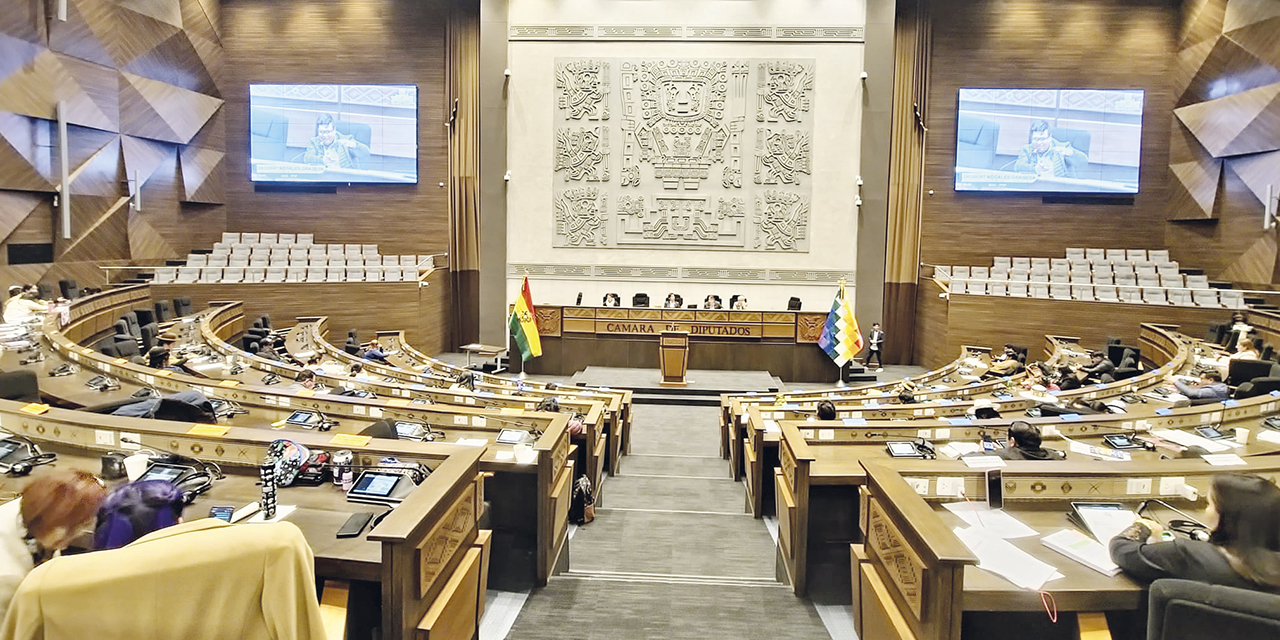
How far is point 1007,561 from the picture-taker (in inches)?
83.4

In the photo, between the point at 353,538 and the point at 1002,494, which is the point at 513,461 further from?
the point at 1002,494

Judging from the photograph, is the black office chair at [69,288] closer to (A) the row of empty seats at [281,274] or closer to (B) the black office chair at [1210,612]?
(A) the row of empty seats at [281,274]

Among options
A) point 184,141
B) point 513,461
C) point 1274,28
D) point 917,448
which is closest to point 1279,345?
point 1274,28

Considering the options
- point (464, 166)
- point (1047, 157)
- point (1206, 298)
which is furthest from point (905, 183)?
point (464, 166)

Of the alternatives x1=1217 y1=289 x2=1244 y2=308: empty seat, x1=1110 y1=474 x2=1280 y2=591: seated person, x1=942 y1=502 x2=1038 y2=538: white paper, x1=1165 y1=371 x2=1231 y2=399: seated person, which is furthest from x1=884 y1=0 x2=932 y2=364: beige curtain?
x1=1110 y1=474 x2=1280 y2=591: seated person

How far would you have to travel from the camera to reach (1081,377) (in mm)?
7324

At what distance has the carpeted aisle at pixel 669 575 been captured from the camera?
299 cm

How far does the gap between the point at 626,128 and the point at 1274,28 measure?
10.5 m

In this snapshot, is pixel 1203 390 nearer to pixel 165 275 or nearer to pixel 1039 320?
pixel 1039 320

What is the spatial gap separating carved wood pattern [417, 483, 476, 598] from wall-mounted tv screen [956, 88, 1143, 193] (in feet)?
43.6

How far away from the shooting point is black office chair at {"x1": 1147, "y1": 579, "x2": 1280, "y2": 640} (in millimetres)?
1493

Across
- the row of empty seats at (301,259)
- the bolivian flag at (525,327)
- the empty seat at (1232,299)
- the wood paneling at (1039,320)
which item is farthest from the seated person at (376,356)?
the empty seat at (1232,299)

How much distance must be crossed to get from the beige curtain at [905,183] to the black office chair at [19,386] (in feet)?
41.1

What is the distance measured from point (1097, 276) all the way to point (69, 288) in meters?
16.2
